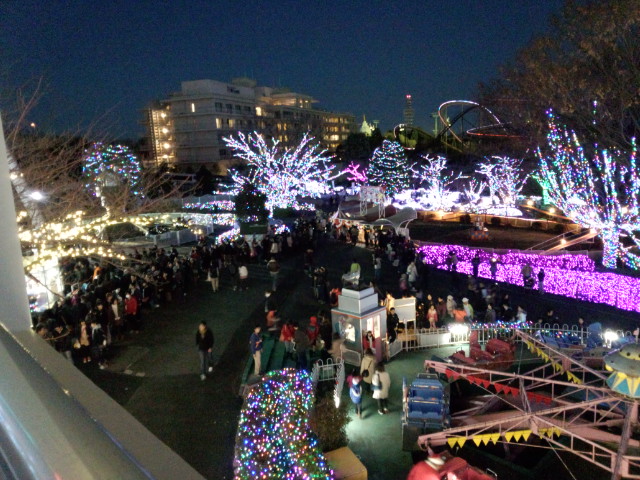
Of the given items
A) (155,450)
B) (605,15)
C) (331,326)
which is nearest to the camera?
(155,450)

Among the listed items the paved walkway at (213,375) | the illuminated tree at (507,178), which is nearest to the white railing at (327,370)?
the paved walkway at (213,375)

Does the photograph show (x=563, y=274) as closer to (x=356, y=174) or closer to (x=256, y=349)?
(x=256, y=349)

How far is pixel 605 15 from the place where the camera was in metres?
13.0

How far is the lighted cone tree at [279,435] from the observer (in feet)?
16.1

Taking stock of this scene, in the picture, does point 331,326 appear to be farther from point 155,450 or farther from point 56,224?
point 155,450

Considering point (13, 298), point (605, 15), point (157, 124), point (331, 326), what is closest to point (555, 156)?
point (605, 15)

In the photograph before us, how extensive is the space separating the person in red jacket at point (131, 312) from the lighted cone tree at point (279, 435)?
6.11 m

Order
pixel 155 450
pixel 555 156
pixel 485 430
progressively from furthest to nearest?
pixel 555 156 → pixel 485 430 → pixel 155 450

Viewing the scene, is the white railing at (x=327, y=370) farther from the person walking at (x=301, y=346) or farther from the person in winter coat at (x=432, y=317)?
the person in winter coat at (x=432, y=317)

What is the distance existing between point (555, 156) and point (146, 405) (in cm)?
1755

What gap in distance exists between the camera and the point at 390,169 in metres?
35.7

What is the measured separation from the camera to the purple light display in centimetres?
1377

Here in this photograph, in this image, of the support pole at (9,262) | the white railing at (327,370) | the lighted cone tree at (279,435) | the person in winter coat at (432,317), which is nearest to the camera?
the support pole at (9,262)

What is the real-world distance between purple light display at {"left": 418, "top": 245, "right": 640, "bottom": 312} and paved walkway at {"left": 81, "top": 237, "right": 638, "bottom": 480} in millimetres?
490
